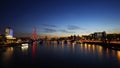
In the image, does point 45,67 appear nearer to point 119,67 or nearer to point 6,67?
point 6,67

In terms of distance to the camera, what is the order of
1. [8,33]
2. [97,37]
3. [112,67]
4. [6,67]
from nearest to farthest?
[6,67] < [112,67] < [8,33] < [97,37]

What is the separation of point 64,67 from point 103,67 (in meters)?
6.76

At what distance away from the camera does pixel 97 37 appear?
178 metres

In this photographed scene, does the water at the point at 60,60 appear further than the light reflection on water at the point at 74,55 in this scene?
No

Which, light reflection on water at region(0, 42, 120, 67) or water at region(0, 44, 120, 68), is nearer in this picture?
water at region(0, 44, 120, 68)

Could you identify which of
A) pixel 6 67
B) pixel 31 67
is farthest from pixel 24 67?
pixel 6 67

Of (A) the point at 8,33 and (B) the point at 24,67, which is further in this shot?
(A) the point at 8,33

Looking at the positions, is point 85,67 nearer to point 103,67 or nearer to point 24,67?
point 103,67

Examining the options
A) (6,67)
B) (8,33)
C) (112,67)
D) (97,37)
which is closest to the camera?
(6,67)

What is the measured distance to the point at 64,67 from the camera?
2647cm

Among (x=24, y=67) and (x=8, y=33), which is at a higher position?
(x=8, y=33)

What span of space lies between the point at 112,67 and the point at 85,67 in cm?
475

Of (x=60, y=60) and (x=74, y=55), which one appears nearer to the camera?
(x=60, y=60)

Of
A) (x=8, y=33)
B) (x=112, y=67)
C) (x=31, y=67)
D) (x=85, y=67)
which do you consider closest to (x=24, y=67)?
(x=31, y=67)
